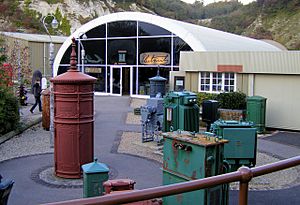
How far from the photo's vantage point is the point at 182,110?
39.6 ft

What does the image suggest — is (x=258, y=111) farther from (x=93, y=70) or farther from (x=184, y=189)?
(x=93, y=70)

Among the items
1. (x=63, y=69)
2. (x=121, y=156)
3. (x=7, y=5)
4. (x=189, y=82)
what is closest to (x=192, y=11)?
(x=7, y=5)

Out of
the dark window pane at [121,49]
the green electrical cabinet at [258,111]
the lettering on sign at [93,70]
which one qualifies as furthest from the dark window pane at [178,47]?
the green electrical cabinet at [258,111]

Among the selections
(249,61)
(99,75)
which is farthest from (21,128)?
(99,75)

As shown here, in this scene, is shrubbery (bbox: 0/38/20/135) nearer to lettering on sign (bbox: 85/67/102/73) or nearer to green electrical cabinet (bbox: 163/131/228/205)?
green electrical cabinet (bbox: 163/131/228/205)

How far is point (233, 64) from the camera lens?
18.8 metres

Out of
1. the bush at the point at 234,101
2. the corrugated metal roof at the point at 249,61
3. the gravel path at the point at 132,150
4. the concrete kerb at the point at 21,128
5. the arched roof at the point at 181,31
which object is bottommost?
the gravel path at the point at 132,150

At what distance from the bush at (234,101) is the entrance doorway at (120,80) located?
1255 cm

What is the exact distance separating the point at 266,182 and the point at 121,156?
4132 millimetres

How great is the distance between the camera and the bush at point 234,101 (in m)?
17.6

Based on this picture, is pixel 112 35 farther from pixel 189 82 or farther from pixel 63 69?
pixel 189 82

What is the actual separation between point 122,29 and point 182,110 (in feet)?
59.8

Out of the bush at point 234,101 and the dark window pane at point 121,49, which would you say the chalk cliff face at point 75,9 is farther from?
the bush at point 234,101

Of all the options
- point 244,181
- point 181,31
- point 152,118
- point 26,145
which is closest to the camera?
point 244,181
